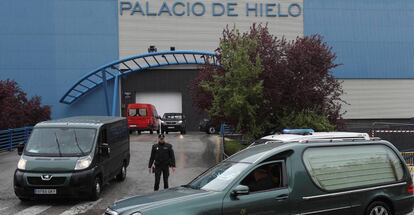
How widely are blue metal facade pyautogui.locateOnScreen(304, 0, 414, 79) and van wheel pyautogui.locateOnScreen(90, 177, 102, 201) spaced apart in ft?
118

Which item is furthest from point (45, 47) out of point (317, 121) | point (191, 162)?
point (317, 121)

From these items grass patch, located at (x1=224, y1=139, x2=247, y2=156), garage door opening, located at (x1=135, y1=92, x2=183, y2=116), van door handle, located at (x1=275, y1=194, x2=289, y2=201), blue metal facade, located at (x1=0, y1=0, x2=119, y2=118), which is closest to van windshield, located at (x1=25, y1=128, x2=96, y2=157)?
van door handle, located at (x1=275, y1=194, x2=289, y2=201)

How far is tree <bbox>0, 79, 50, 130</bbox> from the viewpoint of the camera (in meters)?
26.6

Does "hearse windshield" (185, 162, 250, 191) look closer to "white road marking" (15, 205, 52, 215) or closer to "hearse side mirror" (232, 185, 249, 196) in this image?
"hearse side mirror" (232, 185, 249, 196)

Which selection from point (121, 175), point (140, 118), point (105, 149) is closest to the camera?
point (105, 149)

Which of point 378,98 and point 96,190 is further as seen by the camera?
point 378,98

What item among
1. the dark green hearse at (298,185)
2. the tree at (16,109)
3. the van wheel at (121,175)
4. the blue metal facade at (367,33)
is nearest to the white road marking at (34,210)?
the van wheel at (121,175)

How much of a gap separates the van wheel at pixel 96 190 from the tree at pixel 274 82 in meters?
6.66

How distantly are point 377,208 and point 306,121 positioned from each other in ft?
35.1

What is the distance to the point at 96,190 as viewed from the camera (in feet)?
41.2

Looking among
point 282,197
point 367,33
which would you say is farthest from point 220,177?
point 367,33

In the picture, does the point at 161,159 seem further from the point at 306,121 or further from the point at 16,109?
the point at 16,109

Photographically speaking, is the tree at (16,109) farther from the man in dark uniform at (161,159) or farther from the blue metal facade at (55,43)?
the man in dark uniform at (161,159)

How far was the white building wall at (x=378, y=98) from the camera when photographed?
4634 cm
